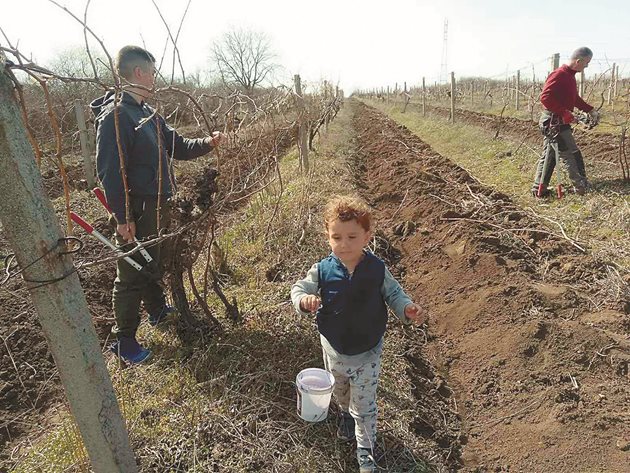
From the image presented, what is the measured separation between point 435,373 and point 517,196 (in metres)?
4.20

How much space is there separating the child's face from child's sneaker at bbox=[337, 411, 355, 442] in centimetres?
93

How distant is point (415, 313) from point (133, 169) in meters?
2.09

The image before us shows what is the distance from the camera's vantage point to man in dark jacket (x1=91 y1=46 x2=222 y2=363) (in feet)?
9.20

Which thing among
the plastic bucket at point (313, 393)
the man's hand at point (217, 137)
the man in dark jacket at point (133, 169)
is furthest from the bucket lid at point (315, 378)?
the man's hand at point (217, 137)

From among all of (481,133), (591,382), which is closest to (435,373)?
(591,382)

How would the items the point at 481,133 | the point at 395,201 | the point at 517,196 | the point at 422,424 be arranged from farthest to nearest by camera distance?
the point at 481,133 → the point at 395,201 → the point at 517,196 → the point at 422,424

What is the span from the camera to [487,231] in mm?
5137

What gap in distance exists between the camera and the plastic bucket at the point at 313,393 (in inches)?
92.5

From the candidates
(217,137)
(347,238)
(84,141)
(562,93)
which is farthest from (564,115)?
(84,141)

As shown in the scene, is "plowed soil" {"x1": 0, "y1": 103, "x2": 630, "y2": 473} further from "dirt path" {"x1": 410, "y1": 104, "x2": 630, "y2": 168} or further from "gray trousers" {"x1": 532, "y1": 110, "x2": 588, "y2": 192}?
"dirt path" {"x1": 410, "y1": 104, "x2": 630, "y2": 168}

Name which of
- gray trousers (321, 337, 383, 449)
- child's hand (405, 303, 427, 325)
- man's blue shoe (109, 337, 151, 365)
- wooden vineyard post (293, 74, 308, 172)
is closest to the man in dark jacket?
man's blue shoe (109, 337, 151, 365)

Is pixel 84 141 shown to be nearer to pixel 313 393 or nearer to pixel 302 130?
pixel 302 130

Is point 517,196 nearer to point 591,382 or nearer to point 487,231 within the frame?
point 487,231

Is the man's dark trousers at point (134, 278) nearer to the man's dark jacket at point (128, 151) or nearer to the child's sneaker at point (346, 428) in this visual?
the man's dark jacket at point (128, 151)
